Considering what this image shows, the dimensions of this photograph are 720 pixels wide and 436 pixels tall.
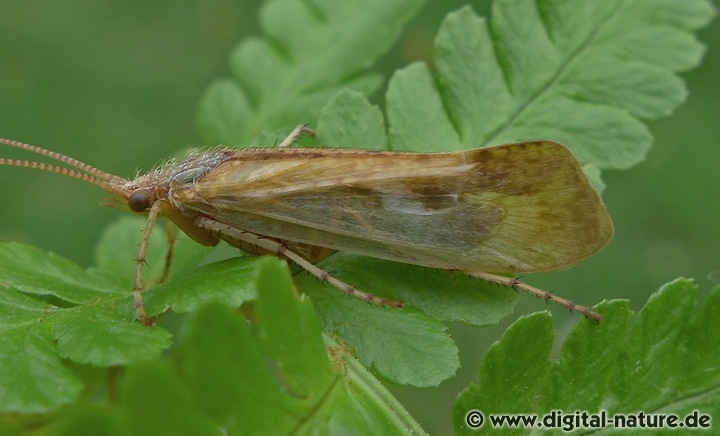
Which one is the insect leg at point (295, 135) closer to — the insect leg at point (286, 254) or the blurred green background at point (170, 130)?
the insect leg at point (286, 254)

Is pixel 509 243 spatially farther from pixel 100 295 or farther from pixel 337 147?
pixel 100 295

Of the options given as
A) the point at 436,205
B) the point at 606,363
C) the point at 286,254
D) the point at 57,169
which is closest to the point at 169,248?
the point at 57,169

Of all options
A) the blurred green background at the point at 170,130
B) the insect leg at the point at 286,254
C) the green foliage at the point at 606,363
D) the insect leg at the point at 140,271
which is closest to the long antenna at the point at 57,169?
the insect leg at the point at 140,271

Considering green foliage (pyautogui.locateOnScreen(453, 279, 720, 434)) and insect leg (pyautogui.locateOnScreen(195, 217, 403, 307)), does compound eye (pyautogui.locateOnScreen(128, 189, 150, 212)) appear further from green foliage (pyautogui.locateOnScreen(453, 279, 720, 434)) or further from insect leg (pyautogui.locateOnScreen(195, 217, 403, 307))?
green foliage (pyautogui.locateOnScreen(453, 279, 720, 434))

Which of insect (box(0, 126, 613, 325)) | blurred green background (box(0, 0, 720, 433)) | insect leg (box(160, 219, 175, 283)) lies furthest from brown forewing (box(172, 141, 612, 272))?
blurred green background (box(0, 0, 720, 433))

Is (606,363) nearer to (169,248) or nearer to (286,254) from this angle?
(286,254)

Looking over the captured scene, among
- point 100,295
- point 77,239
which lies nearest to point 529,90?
point 100,295
